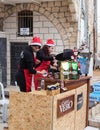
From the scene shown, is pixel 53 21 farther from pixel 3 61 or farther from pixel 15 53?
pixel 3 61

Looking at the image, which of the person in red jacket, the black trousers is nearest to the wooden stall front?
the black trousers

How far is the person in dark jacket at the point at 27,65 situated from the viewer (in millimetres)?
6215

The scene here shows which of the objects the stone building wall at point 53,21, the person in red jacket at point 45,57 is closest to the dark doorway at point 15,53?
the stone building wall at point 53,21

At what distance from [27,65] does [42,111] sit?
197 centimetres

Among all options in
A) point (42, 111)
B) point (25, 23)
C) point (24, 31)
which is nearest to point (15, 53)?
point (24, 31)

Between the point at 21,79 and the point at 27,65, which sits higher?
the point at 27,65

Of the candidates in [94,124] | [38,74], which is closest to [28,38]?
[38,74]

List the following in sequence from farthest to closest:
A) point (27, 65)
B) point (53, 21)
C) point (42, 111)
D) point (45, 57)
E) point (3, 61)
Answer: point (3, 61)
point (53, 21)
point (45, 57)
point (27, 65)
point (42, 111)

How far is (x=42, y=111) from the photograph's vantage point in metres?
4.49

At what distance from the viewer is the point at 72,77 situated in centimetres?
571

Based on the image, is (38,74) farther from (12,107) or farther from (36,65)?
(12,107)

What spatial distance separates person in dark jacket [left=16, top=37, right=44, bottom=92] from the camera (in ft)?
20.4

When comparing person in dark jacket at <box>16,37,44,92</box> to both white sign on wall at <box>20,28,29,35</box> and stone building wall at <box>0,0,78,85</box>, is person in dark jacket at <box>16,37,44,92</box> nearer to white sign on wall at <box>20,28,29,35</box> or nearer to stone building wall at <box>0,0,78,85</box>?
stone building wall at <box>0,0,78,85</box>

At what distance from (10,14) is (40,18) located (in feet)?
3.50
